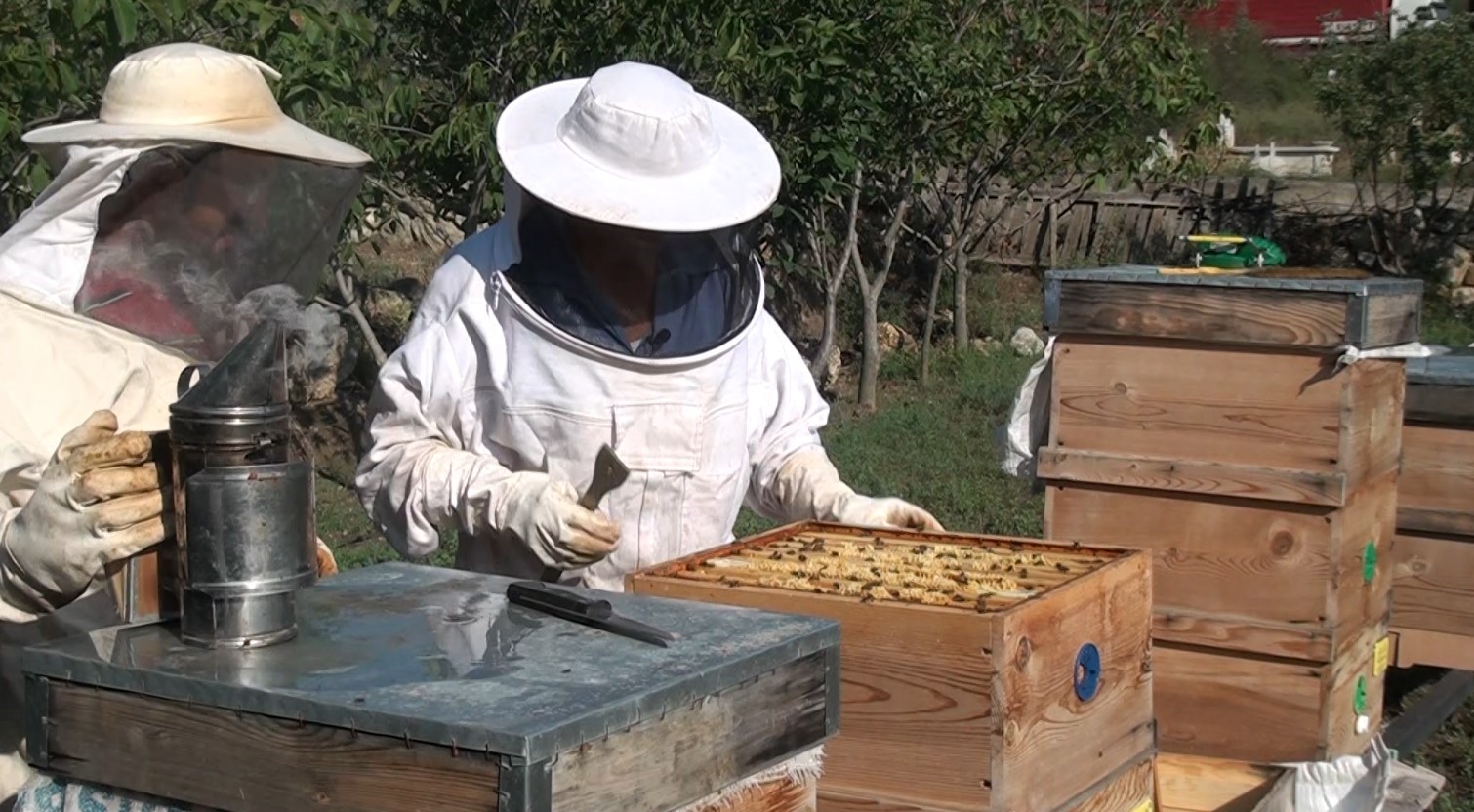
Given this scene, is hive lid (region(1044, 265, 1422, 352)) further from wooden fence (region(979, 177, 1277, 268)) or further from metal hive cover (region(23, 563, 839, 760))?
wooden fence (region(979, 177, 1277, 268))

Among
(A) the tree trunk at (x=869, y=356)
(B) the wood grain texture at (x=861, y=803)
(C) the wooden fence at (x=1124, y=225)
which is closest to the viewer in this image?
(B) the wood grain texture at (x=861, y=803)

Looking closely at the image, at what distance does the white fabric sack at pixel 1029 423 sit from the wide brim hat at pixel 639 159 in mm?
1202

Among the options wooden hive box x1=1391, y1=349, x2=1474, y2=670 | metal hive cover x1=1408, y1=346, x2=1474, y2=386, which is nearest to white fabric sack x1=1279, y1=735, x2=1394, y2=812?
wooden hive box x1=1391, y1=349, x2=1474, y2=670

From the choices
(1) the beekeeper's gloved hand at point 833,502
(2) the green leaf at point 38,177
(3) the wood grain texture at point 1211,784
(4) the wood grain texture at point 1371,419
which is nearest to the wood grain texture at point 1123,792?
(1) the beekeeper's gloved hand at point 833,502

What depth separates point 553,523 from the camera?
214cm

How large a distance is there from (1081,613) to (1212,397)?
4.04ft

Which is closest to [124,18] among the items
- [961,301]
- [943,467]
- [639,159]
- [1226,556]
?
[639,159]

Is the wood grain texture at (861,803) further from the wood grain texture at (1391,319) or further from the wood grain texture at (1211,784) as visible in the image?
the wood grain texture at (1391,319)

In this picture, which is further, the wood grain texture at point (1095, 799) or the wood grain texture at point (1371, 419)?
the wood grain texture at point (1371, 419)

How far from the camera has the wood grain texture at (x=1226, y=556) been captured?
10.4 ft

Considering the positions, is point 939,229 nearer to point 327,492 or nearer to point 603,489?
point 327,492

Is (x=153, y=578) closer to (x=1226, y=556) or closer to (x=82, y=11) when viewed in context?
(x=82, y=11)

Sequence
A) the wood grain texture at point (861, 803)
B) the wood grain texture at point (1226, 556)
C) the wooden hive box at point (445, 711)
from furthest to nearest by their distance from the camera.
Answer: the wood grain texture at point (1226, 556) → the wood grain texture at point (861, 803) → the wooden hive box at point (445, 711)

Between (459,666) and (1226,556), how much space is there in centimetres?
223
